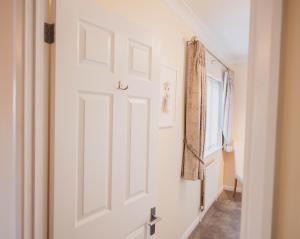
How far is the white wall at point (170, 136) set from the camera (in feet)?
5.88

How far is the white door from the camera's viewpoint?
3.09 feet

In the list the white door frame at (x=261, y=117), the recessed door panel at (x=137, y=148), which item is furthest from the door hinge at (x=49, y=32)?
the white door frame at (x=261, y=117)

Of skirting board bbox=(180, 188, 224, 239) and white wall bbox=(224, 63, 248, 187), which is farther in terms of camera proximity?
white wall bbox=(224, 63, 248, 187)

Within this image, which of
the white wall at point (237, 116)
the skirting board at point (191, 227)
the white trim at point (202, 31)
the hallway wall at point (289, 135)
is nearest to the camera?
the hallway wall at point (289, 135)

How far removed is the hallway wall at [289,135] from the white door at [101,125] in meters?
0.76

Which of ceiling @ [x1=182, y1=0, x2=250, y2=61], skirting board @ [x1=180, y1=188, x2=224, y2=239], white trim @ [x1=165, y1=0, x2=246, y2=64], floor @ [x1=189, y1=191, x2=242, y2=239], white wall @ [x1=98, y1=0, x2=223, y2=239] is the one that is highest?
ceiling @ [x1=182, y1=0, x2=250, y2=61]

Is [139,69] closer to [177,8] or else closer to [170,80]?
[170,80]

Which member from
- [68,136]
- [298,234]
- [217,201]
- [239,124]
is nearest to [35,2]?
[68,136]

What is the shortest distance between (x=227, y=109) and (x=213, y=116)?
1.46 ft

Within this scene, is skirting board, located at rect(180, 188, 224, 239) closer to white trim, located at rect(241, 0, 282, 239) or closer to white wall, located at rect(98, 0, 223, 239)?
white wall, located at rect(98, 0, 223, 239)

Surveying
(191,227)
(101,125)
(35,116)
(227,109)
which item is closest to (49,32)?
(35,116)

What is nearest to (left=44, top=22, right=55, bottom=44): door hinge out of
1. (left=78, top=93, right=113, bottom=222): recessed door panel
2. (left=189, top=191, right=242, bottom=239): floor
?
(left=78, top=93, right=113, bottom=222): recessed door panel

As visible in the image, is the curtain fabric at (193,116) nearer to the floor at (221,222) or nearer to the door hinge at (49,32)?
→ the floor at (221,222)

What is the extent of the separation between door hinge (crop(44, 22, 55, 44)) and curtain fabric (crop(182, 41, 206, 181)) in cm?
173
